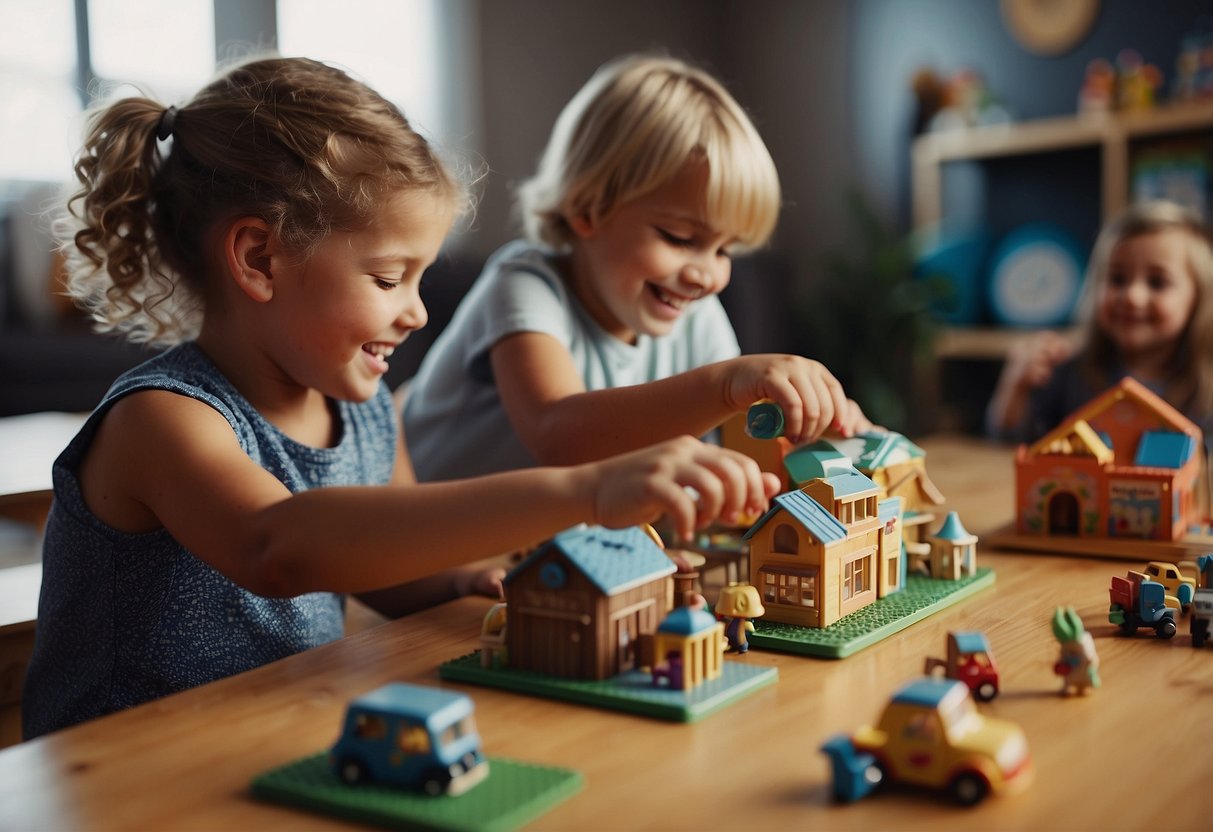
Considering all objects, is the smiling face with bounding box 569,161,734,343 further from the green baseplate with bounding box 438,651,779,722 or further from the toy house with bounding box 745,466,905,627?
the green baseplate with bounding box 438,651,779,722

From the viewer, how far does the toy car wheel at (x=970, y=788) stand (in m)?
0.56

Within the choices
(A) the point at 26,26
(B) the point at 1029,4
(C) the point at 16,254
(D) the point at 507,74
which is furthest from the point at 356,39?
(B) the point at 1029,4

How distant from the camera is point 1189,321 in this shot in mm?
2000

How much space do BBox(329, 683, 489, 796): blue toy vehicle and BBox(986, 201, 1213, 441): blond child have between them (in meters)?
1.60

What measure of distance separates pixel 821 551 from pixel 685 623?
173mm

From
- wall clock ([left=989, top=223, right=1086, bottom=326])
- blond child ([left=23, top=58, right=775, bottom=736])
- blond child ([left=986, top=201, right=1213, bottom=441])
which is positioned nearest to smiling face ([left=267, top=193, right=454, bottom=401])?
blond child ([left=23, top=58, right=775, bottom=736])

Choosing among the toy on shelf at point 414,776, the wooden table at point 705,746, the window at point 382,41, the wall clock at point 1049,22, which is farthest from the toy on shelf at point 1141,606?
the wall clock at point 1049,22

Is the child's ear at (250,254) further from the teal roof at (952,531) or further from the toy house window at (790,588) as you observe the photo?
the teal roof at (952,531)

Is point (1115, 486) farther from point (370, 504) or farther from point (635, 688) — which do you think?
point (370, 504)

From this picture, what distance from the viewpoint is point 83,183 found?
1066 millimetres

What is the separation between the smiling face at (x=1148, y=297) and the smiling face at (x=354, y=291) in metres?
1.41

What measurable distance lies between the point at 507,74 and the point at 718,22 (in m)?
1.03

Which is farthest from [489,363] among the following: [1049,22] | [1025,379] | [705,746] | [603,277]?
[1049,22]

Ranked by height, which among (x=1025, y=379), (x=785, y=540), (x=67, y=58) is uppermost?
(x=67, y=58)
